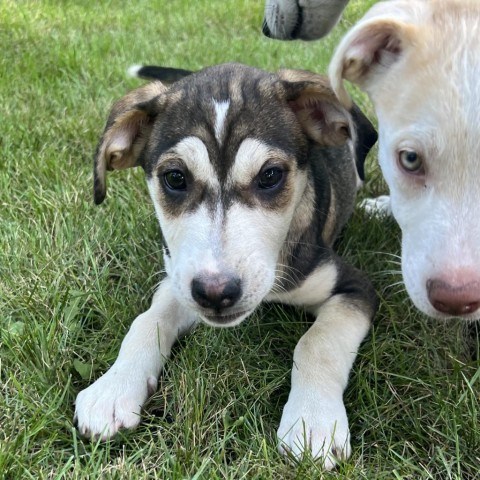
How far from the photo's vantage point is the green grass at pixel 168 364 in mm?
2773

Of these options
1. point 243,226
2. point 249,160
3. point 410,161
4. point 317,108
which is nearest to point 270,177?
point 249,160

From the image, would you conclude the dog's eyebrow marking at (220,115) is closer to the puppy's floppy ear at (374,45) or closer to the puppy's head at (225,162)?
the puppy's head at (225,162)

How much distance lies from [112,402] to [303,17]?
2970 millimetres

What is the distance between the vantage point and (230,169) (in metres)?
3.18

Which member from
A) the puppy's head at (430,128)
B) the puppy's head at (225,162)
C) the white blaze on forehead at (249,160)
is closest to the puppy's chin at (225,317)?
the puppy's head at (225,162)

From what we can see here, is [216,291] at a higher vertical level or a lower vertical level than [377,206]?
higher

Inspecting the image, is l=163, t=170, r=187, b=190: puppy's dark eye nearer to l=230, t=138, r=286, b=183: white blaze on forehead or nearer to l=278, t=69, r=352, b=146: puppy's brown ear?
l=230, t=138, r=286, b=183: white blaze on forehead

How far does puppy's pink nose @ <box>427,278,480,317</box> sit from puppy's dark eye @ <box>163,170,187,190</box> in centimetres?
133

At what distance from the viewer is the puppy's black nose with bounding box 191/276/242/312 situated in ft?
9.39

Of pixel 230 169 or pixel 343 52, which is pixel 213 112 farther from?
pixel 343 52

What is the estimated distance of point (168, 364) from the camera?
11.1ft

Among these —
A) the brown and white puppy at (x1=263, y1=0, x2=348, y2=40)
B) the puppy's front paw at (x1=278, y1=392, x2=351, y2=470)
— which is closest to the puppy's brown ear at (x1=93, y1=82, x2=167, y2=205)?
the brown and white puppy at (x1=263, y1=0, x2=348, y2=40)

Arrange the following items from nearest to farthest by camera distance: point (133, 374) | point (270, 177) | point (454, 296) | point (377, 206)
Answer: point (454, 296)
point (133, 374)
point (270, 177)
point (377, 206)

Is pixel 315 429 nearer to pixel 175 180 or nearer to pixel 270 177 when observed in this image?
pixel 270 177
